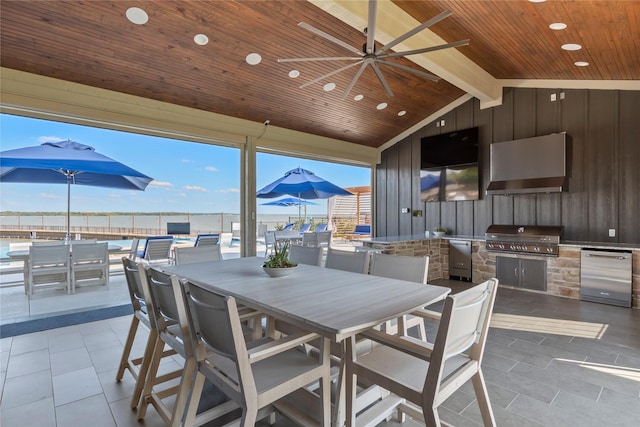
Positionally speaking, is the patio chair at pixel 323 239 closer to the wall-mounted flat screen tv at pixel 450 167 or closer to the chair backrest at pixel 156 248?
the wall-mounted flat screen tv at pixel 450 167

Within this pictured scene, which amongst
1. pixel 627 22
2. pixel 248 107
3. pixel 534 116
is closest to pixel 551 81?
pixel 534 116

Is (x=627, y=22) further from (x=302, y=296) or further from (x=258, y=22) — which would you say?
(x=302, y=296)

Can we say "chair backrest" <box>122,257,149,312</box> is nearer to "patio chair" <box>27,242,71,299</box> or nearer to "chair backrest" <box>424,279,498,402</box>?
"chair backrest" <box>424,279,498,402</box>

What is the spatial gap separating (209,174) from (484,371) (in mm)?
9733

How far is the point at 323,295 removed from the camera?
1.89 m

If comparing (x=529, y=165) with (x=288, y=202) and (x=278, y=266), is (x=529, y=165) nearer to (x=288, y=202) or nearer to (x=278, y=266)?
(x=278, y=266)

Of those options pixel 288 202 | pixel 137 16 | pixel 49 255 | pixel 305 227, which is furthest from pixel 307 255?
pixel 288 202

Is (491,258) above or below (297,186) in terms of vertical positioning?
below

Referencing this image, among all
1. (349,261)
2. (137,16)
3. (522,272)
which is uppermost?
(137,16)

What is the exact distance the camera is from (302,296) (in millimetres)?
1870

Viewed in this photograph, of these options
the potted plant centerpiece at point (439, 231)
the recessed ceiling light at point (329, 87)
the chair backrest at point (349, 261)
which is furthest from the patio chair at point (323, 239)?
the chair backrest at point (349, 261)

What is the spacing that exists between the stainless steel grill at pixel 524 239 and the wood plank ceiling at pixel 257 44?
2.41 meters

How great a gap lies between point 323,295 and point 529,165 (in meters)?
5.15

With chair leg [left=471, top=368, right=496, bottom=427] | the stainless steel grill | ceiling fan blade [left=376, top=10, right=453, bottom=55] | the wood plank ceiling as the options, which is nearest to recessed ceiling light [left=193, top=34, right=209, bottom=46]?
the wood plank ceiling
